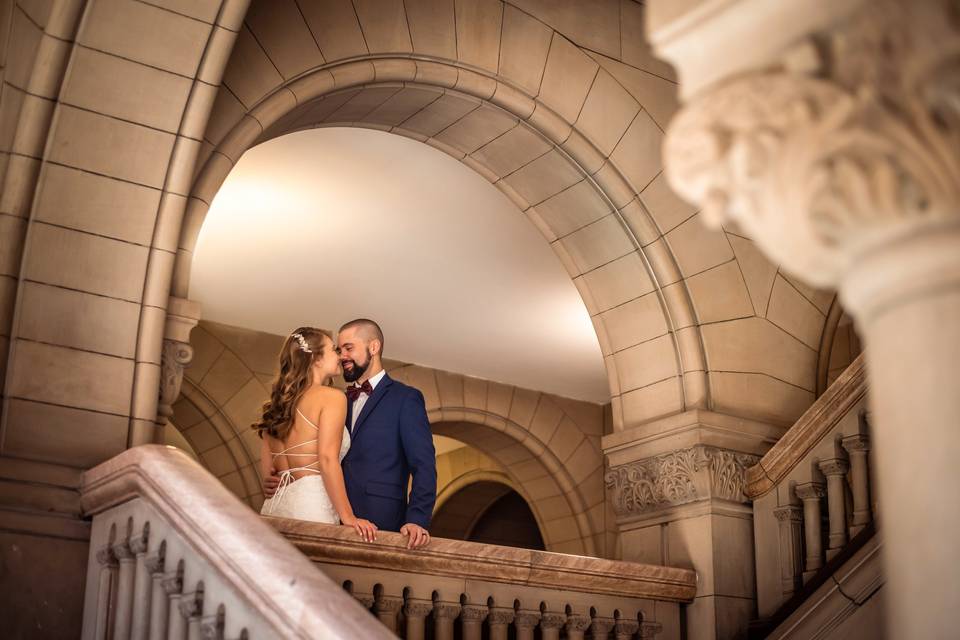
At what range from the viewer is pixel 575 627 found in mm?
4348

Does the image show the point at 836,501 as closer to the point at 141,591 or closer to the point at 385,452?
the point at 385,452

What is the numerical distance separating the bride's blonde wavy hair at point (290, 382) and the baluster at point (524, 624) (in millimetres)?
1074

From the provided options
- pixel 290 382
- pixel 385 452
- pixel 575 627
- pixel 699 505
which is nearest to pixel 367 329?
pixel 290 382

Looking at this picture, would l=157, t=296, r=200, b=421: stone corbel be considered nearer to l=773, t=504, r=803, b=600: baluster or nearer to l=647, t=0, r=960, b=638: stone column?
l=647, t=0, r=960, b=638: stone column

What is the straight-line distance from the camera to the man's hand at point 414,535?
151 inches

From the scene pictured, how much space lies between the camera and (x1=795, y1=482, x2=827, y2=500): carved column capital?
4879 millimetres

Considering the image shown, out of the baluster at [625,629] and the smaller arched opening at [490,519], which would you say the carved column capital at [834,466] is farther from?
the smaller arched opening at [490,519]

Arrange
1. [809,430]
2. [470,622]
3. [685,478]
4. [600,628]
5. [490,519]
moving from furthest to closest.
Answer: [490,519], [685,478], [809,430], [600,628], [470,622]

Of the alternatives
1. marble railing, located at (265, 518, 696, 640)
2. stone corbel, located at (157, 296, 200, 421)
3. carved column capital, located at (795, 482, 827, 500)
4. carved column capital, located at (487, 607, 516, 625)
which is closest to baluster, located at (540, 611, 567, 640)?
marble railing, located at (265, 518, 696, 640)

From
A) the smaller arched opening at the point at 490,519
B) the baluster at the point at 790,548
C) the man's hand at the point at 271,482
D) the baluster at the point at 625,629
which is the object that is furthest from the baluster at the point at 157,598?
the smaller arched opening at the point at 490,519

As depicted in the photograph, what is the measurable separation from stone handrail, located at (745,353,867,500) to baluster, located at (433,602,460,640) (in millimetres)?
1781

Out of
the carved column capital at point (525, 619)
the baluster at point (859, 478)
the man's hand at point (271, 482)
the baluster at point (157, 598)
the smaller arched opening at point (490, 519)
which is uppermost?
the smaller arched opening at point (490, 519)

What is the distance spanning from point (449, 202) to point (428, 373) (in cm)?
343

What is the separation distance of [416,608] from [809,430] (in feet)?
6.46
